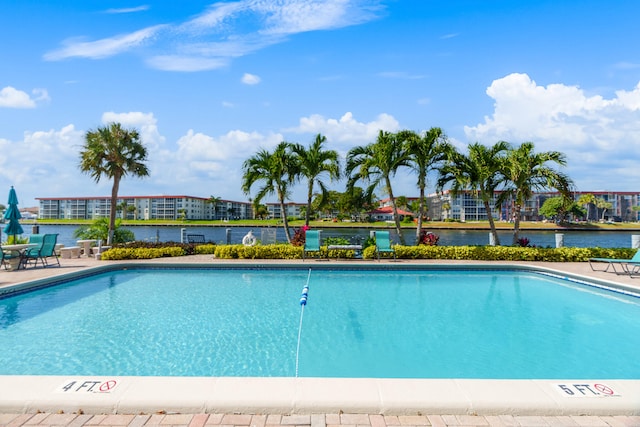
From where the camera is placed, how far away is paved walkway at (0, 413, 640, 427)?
2.93m

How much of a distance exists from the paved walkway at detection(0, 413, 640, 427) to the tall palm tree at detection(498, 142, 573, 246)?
13.4 m

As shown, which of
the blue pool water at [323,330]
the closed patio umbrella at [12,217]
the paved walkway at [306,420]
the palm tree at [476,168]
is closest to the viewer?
the paved walkway at [306,420]

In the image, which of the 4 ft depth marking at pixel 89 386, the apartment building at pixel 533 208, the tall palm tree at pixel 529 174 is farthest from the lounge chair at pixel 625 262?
the apartment building at pixel 533 208

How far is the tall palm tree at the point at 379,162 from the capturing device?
51.4 feet

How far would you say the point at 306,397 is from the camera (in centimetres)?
323

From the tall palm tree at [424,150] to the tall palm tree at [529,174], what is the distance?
103 inches

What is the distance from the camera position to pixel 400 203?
294 feet

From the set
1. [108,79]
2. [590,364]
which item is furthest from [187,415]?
[108,79]

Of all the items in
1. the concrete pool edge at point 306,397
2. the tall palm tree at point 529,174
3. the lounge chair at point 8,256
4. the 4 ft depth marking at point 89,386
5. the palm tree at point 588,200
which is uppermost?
the palm tree at point 588,200

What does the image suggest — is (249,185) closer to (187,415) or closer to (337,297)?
(337,297)

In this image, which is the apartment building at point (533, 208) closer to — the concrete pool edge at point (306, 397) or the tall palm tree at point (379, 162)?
the tall palm tree at point (379, 162)

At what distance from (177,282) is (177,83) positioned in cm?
706

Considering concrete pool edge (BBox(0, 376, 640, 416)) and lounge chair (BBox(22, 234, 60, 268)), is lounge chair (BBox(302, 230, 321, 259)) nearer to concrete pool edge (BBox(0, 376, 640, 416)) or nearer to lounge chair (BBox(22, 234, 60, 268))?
lounge chair (BBox(22, 234, 60, 268))

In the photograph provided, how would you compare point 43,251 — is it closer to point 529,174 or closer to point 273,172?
point 273,172
